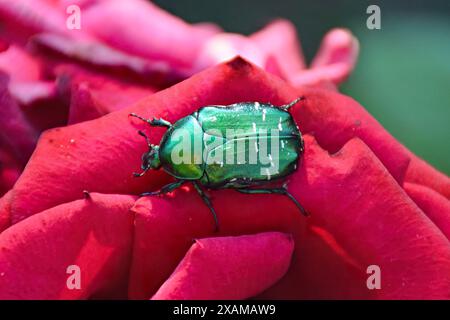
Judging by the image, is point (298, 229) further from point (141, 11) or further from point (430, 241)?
point (141, 11)

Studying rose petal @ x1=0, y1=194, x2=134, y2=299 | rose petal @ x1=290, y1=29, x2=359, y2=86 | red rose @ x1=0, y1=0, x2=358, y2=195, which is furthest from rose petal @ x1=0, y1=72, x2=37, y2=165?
rose petal @ x1=290, y1=29, x2=359, y2=86

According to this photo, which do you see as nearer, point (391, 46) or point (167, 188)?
point (167, 188)

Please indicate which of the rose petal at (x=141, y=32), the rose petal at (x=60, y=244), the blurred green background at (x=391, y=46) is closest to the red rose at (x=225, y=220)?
the rose petal at (x=60, y=244)

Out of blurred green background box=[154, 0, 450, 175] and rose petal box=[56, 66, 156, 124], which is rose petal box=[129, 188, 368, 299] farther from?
blurred green background box=[154, 0, 450, 175]

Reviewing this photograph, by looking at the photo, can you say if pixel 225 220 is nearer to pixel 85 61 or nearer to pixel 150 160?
pixel 150 160

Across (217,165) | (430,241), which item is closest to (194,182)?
(217,165)

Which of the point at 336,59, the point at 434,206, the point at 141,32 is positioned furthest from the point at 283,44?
the point at 434,206
